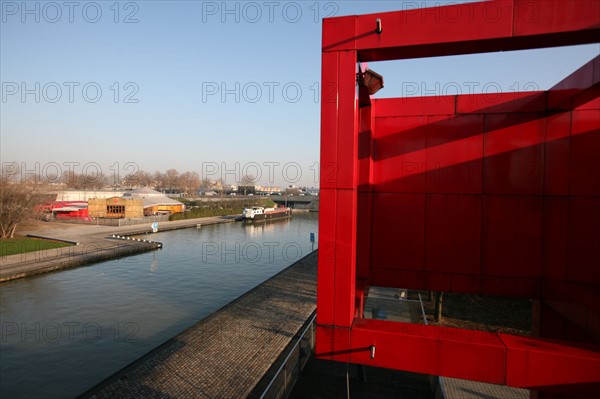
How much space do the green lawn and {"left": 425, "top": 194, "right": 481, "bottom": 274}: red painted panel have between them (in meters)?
24.7

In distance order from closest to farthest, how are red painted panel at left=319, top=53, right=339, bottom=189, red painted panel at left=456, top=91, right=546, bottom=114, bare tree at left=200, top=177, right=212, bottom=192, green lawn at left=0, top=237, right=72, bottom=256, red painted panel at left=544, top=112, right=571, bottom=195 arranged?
red painted panel at left=319, top=53, right=339, bottom=189 < red painted panel at left=544, top=112, right=571, bottom=195 < red painted panel at left=456, top=91, right=546, bottom=114 < green lawn at left=0, top=237, right=72, bottom=256 < bare tree at left=200, top=177, right=212, bottom=192

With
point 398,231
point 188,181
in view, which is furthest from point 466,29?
point 188,181

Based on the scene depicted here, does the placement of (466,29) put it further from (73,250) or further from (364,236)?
(73,250)

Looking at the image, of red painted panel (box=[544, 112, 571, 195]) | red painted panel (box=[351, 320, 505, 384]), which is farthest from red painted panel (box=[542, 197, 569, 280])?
red painted panel (box=[351, 320, 505, 384])

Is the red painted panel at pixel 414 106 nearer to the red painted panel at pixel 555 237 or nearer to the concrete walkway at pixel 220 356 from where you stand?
the red painted panel at pixel 555 237

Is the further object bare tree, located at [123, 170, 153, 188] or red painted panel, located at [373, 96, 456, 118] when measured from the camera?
bare tree, located at [123, 170, 153, 188]

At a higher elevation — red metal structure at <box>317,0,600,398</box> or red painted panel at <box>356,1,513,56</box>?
red painted panel at <box>356,1,513,56</box>

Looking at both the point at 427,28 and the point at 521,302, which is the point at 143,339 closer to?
the point at 427,28

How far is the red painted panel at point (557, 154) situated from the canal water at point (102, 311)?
433 inches

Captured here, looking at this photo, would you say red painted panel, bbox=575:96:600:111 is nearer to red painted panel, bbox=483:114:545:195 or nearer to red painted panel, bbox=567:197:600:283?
red painted panel, bbox=483:114:545:195

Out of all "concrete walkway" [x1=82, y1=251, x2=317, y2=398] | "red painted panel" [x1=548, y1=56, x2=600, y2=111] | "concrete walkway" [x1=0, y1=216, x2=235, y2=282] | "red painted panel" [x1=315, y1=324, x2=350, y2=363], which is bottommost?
"concrete walkway" [x1=82, y1=251, x2=317, y2=398]

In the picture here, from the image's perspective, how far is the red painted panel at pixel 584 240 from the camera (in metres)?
4.93

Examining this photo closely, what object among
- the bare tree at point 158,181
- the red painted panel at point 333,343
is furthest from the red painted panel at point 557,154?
the bare tree at point 158,181

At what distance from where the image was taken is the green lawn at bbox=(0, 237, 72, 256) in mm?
21281
